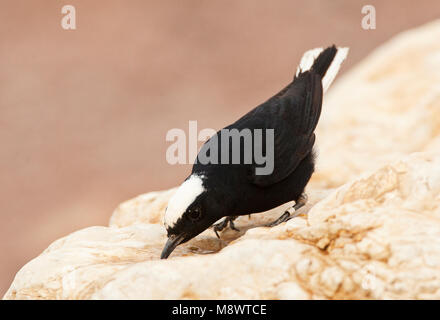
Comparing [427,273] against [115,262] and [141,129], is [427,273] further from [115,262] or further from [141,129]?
[141,129]

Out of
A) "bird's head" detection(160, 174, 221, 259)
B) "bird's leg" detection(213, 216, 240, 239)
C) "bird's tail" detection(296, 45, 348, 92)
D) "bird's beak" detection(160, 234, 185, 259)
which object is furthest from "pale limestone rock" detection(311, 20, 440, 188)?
"bird's beak" detection(160, 234, 185, 259)

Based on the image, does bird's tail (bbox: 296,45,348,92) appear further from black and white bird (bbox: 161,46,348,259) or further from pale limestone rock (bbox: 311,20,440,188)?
pale limestone rock (bbox: 311,20,440,188)

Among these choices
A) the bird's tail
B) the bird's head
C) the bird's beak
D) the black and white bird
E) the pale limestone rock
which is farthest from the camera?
the pale limestone rock

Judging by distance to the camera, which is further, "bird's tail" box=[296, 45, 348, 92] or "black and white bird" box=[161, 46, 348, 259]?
"bird's tail" box=[296, 45, 348, 92]

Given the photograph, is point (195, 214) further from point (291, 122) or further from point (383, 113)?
point (383, 113)

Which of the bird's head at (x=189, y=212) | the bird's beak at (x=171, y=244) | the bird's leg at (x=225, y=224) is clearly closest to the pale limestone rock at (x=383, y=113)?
the bird's leg at (x=225, y=224)
